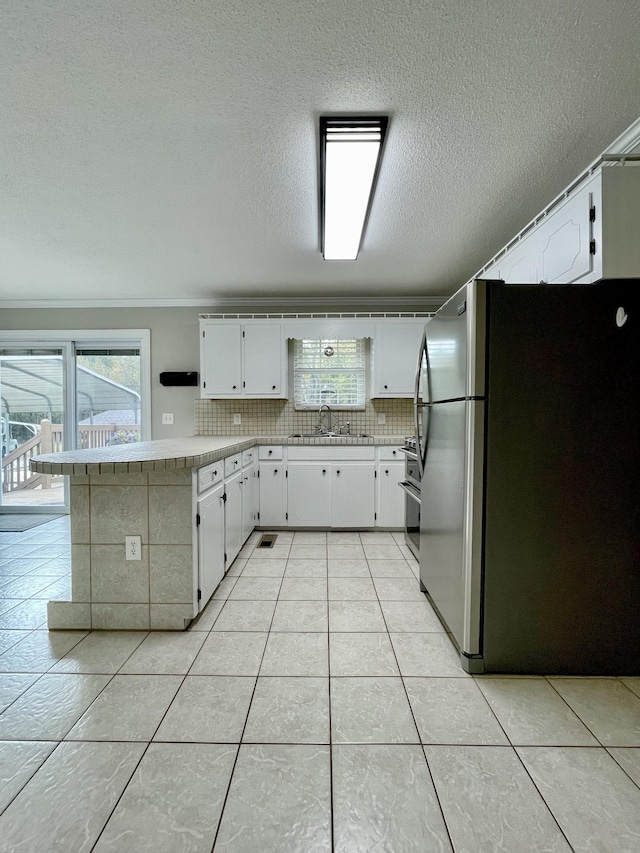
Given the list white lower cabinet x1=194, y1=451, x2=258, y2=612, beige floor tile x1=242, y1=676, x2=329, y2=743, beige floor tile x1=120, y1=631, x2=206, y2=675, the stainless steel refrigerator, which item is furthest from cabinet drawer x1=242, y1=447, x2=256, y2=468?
the stainless steel refrigerator

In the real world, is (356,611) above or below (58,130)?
below

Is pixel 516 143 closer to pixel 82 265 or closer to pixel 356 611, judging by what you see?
pixel 356 611

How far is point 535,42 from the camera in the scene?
1.28 meters

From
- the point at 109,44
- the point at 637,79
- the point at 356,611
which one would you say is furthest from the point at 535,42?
the point at 356,611

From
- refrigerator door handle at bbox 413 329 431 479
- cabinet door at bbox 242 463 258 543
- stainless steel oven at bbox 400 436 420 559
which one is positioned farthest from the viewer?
cabinet door at bbox 242 463 258 543

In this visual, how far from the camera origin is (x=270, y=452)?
12.0 feet

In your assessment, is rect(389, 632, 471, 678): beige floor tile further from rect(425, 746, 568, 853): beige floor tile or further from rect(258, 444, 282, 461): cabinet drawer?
rect(258, 444, 282, 461): cabinet drawer

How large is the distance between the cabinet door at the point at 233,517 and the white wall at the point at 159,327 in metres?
1.65

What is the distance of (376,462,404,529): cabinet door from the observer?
3.60 m

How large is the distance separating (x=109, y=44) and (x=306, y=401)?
3.15 m

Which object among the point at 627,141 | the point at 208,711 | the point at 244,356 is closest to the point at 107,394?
the point at 244,356

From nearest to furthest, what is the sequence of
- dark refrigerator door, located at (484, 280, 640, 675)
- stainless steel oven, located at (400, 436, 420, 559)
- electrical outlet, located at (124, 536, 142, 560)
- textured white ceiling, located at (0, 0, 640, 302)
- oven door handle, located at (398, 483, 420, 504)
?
textured white ceiling, located at (0, 0, 640, 302), dark refrigerator door, located at (484, 280, 640, 675), electrical outlet, located at (124, 536, 142, 560), oven door handle, located at (398, 483, 420, 504), stainless steel oven, located at (400, 436, 420, 559)

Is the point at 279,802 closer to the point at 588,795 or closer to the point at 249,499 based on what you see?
the point at 588,795

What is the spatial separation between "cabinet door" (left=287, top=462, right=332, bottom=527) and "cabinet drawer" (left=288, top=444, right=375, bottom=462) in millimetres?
66
